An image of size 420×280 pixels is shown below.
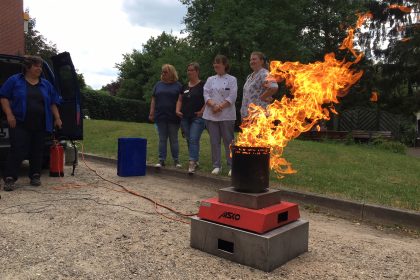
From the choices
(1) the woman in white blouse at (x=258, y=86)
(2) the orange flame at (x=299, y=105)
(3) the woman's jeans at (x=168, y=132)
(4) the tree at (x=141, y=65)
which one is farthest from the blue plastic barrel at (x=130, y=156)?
(4) the tree at (x=141, y=65)

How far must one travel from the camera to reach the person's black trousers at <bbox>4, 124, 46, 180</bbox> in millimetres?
6008

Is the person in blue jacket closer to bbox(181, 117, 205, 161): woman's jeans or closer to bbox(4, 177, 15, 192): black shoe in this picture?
bbox(4, 177, 15, 192): black shoe

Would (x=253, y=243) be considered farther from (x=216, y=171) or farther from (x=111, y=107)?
(x=111, y=107)

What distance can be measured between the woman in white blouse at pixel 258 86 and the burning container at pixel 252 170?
250cm

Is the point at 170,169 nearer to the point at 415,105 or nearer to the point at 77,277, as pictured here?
the point at 77,277

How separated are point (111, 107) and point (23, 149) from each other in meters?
22.6

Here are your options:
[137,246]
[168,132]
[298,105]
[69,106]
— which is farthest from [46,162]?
[298,105]

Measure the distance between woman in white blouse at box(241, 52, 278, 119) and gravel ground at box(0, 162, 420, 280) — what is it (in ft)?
5.98

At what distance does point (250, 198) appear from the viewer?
360cm

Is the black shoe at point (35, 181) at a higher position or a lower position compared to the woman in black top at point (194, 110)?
lower

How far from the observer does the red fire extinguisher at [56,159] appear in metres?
7.05

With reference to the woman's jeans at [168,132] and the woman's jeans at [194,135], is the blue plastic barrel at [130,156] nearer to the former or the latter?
the woman's jeans at [168,132]

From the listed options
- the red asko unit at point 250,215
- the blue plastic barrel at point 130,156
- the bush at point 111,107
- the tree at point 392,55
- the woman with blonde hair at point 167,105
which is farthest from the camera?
the tree at point 392,55

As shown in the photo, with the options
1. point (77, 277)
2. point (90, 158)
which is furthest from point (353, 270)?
point (90, 158)
